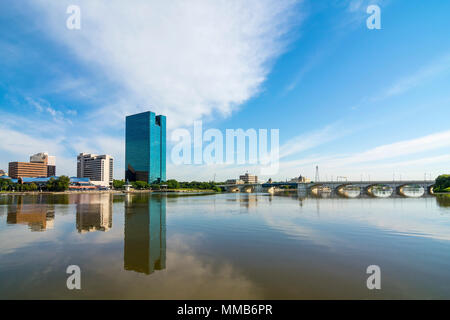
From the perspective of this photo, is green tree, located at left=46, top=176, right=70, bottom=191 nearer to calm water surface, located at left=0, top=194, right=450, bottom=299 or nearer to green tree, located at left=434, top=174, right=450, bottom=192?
calm water surface, located at left=0, top=194, right=450, bottom=299

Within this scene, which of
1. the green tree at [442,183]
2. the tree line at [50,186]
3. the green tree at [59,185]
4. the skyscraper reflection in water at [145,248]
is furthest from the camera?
the tree line at [50,186]

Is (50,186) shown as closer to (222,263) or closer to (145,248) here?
(145,248)

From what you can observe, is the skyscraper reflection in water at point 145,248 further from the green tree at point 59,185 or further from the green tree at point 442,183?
the green tree at point 442,183

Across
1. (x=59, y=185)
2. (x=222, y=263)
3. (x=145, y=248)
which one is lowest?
(x=59, y=185)

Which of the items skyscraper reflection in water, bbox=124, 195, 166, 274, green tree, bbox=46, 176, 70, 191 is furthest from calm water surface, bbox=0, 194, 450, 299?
green tree, bbox=46, 176, 70, 191

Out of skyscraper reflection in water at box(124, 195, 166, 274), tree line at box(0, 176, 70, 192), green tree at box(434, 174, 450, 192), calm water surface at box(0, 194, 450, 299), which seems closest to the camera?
calm water surface at box(0, 194, 450, 299)

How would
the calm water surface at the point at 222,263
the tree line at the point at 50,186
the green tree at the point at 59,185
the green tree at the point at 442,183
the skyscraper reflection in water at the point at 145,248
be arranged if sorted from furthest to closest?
the tree line at the point at 50,186 < the green tree at the point at 59,185 < the green tree at the point at 442,183 < the skyscraper reflection in water at the point at 145,248 < the calm water surface at the point at 222,263

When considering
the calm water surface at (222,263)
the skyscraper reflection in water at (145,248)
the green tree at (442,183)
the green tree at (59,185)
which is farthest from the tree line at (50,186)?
the green tree at (442,183)

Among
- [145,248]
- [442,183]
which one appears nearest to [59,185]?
[145,248]

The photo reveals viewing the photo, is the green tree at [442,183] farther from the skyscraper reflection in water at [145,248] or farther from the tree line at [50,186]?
the tree line at [50,186]

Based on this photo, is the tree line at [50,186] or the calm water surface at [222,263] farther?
the tree line at [50,186]
